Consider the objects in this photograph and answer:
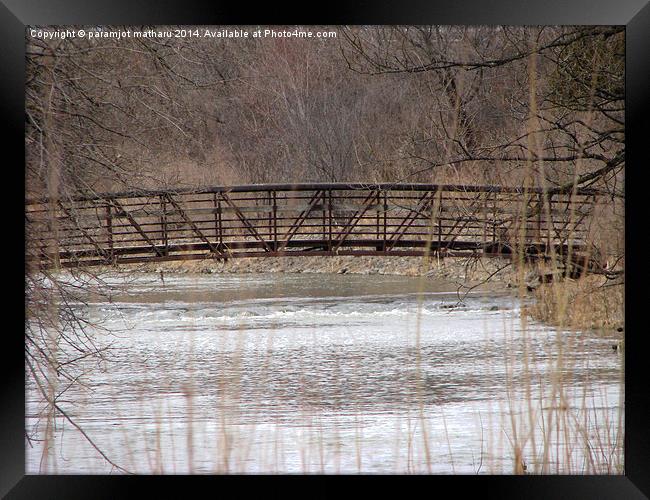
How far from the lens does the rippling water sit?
3.51m

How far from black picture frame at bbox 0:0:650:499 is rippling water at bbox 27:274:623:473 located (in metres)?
0.26

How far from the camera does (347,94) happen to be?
1199 cm

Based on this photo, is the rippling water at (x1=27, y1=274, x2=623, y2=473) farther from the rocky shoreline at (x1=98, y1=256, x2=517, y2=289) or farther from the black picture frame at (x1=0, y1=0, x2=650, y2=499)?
the rocky shoreline at (x1=98, y1=256, x2=517, y2=289)

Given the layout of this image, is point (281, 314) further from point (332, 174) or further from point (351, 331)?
point (332, 174)

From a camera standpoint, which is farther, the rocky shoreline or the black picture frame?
the rocky shoreline

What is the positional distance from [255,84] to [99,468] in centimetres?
862

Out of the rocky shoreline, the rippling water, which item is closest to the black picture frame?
the rippling water

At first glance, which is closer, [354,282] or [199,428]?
[199,428]
